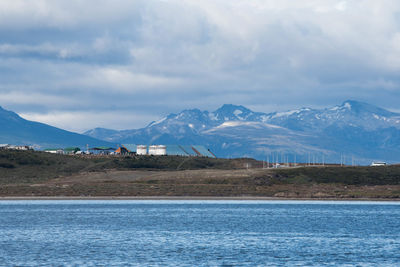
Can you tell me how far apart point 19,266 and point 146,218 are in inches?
2645

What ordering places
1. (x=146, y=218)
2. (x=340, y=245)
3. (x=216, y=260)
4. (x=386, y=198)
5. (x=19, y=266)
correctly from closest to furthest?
(x=19, y=266) → (x=216, y=260) → (x=340, y=245) → (x=146, y=218) → (x=386, y=198)

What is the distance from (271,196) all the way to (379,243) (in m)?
107

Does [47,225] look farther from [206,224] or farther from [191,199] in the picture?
[191,199]

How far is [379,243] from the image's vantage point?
305 ft

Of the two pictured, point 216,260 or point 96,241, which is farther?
point 96,241

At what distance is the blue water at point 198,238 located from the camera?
2992 inches

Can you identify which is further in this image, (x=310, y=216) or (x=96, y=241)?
(x=310, y=216)

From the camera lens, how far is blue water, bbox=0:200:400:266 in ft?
249

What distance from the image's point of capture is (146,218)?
137 meters

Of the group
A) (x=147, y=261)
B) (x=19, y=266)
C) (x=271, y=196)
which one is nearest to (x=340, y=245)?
(x=147, y=261)

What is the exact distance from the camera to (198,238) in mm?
98312

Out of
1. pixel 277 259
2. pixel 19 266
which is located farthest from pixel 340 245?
pixel 19 266

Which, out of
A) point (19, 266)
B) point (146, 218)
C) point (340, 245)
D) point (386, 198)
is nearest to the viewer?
point (19, 266)

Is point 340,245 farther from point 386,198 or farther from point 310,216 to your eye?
point 386,198
